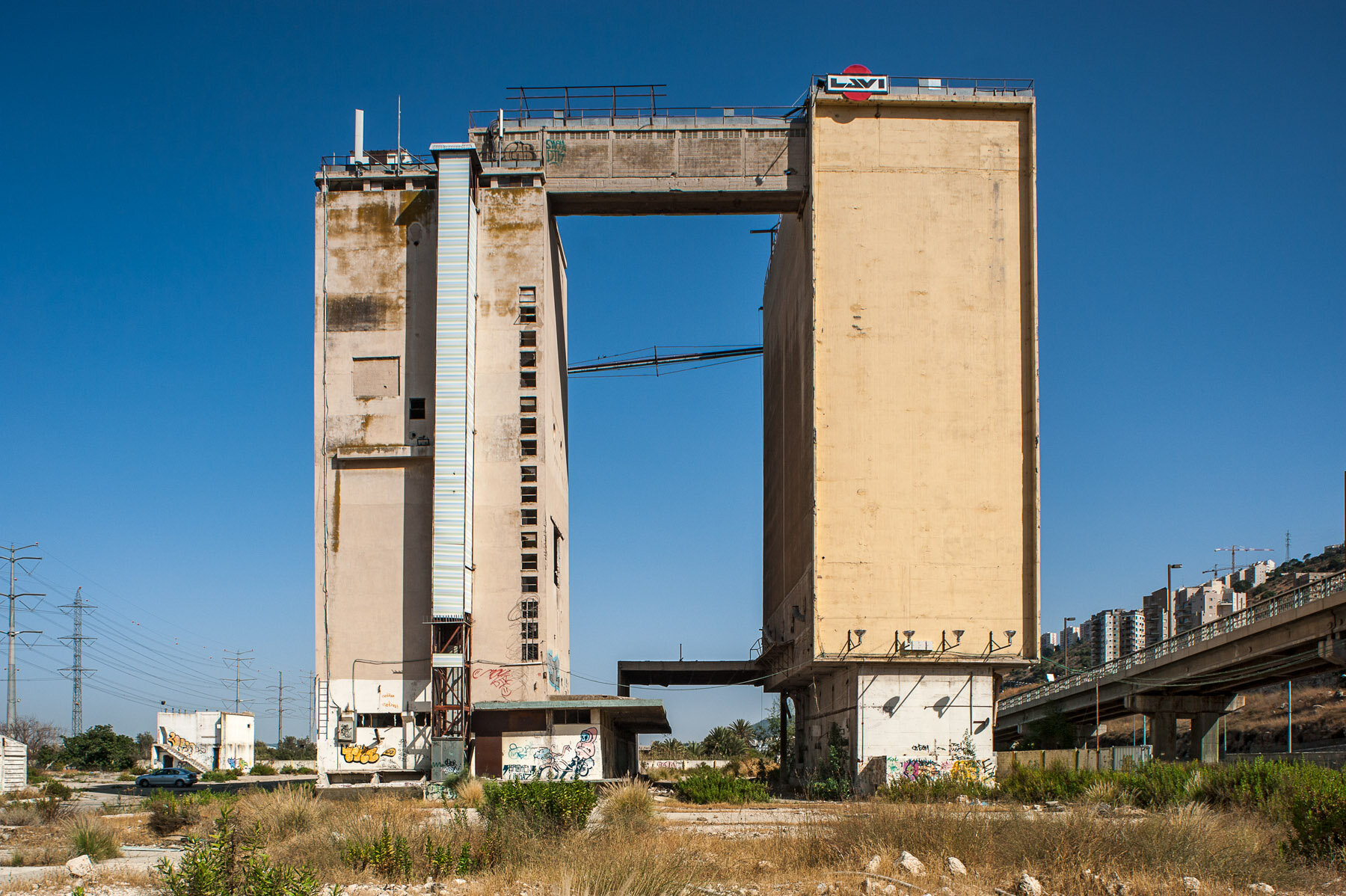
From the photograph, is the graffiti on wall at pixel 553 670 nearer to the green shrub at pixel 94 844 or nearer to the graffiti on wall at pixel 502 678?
the graffiti on wall at pixel 502 678

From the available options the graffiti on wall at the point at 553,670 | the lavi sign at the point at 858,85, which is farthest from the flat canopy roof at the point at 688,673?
the lavi sign at the point at 858,85

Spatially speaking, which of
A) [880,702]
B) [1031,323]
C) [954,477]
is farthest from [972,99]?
[880,702]

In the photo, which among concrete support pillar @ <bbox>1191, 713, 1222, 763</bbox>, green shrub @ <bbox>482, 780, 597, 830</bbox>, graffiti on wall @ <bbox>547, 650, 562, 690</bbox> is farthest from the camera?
concrete support pillar @ <bbox>1191, 713, 1222, 763</bbox>

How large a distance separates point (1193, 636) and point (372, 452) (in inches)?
1598

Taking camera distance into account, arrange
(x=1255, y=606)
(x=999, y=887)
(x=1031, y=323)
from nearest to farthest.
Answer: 1. (x=999, y=887)
2. (x=1031, y=323)
3. (x=1255, y=606)

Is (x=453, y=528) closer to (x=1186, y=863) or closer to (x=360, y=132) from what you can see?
(x=360, y=132)

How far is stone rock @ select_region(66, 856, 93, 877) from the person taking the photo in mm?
17078

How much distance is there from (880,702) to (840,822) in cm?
2297

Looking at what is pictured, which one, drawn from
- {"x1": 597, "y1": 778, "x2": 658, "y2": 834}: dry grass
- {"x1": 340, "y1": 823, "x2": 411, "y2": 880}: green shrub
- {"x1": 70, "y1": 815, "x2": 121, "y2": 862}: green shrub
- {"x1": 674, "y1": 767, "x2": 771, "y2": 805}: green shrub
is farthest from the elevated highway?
{"x1": 70, "y1": 815, "x2": 121, "y2": 862}: green shrub

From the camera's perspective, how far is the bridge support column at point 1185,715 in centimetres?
5838

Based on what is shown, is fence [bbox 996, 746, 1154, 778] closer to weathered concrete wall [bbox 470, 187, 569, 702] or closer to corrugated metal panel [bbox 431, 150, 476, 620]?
weathered concrete wall [bbox 470, 187, 569, 702]

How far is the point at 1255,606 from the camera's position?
47438 mm

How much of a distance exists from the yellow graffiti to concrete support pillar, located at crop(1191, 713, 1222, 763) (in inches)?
1735

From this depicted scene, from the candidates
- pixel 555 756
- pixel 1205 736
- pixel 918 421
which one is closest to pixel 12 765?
pixel 555 756
